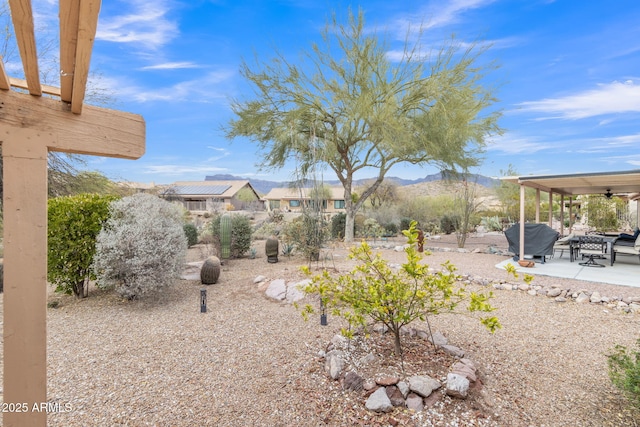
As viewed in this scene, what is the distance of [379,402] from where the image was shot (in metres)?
2.33

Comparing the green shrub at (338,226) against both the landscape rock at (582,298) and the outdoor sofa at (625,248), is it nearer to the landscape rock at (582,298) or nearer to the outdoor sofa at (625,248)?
the outdoor sofa at (625,248)

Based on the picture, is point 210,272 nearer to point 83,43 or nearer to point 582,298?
point 83,43

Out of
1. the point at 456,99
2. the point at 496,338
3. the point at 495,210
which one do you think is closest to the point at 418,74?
the point at 456,99

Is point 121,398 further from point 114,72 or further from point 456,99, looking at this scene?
point 456,99

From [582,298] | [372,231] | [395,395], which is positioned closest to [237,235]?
[372,231]

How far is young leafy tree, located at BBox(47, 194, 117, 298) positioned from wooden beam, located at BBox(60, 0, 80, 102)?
4.34 metres

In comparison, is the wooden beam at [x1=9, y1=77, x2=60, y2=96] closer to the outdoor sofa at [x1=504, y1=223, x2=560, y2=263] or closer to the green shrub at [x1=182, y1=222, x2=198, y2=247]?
the outdoor sofa at [x1=504, y1=223, x2=560, y2=263]

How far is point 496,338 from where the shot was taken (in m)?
3.79

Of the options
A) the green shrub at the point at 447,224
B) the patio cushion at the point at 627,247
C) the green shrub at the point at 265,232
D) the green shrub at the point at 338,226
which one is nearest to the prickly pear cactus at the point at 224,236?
the green shrub at the point at 265,232

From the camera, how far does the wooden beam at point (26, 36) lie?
1.08 meters

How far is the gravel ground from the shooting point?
7.68 ft

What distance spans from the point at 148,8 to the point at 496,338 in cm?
658

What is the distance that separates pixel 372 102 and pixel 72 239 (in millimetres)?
9212

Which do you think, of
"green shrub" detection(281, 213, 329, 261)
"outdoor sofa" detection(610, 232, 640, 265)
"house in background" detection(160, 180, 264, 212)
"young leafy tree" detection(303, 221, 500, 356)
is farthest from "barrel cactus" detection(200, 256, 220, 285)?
"house in background" detection(160, 180, 264, 212)
